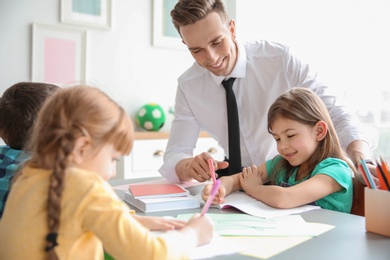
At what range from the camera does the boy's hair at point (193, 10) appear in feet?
5.16

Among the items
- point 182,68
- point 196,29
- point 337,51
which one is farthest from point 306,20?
point 196,29

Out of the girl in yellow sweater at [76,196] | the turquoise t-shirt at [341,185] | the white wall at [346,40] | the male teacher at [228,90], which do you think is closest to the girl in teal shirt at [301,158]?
the turquoise t-shirt at [341,185]

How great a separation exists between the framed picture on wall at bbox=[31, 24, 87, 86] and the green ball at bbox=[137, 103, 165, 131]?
0.52 meters

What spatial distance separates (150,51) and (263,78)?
1827mm

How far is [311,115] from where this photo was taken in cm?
140

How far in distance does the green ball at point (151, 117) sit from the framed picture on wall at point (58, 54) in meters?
0.52

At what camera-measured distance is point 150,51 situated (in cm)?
350

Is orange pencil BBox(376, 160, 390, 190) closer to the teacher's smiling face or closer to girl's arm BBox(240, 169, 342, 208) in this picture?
girl's arm BBox(240, 169, 342, 208)

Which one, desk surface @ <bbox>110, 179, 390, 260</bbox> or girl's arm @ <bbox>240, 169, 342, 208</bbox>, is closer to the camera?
desk surface @ <bbox>110, 179, 390, 260</bbox>

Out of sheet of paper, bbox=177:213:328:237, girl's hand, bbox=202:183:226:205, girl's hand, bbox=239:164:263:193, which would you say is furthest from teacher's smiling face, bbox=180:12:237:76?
sheet of paper, bbox=177:213:328:237

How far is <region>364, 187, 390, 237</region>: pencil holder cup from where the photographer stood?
0.94 m

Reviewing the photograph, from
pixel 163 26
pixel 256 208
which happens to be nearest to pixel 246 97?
pixel 256 208

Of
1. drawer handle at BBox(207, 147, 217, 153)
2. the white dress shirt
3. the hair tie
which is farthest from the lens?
drawer handle at BBox(207, 147, 217, 153)

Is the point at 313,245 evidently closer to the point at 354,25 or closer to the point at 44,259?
the point at 44,259
